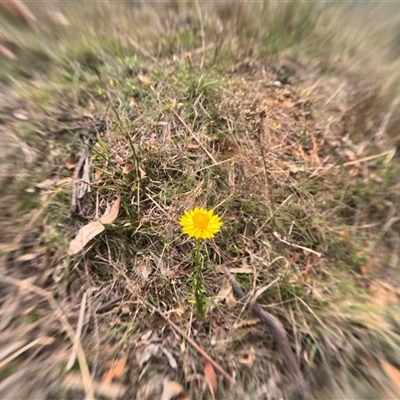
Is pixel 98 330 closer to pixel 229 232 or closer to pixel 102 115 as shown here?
pixel 229 232

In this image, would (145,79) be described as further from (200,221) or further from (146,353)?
(146,353)

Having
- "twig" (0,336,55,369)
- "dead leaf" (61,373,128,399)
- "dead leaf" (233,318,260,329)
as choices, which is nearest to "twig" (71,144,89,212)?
"twig" (0,336,55,369)

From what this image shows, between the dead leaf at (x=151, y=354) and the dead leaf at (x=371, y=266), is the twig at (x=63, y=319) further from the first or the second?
the dead leaf at (x=371, y=266)

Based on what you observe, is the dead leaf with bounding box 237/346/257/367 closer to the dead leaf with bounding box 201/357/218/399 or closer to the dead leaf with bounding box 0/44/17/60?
the dead leaf with bounding box 201/357/218/399

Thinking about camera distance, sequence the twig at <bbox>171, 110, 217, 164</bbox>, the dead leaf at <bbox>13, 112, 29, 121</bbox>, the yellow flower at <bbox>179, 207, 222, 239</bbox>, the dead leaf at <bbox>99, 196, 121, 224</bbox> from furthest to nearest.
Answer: the dead leaf at <bbox>13, 112, 29, 121</bbox>
the twig at <bbox>171, 110, 217, 164</bbox>
the dead leaf at <bbox>99, 196, 121, 224</bbox>
the yellow flower at <bbox>179, 207, 222, 239</bbox>

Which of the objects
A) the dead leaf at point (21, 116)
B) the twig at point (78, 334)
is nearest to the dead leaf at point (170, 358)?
the twig at point (78, 334)

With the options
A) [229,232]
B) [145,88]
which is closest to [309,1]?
[145,88]

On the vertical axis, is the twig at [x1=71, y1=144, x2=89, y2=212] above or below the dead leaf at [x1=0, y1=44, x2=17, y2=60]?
below
